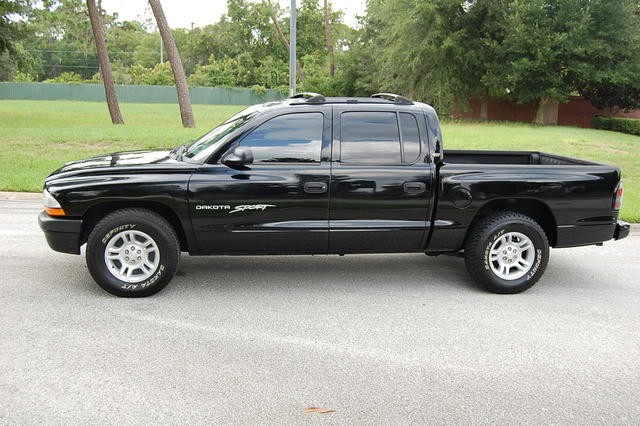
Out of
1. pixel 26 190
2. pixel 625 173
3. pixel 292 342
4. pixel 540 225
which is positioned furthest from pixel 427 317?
pixel 625 173

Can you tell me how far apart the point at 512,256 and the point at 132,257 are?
3449mm

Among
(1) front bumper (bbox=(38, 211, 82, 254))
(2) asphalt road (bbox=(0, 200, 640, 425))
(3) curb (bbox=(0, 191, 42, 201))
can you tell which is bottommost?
(2) asphalt road (bbox=(0, 200, 640, 425))

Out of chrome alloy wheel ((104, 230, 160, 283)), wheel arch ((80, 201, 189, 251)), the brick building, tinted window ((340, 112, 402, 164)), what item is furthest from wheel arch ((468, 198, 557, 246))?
the brick building

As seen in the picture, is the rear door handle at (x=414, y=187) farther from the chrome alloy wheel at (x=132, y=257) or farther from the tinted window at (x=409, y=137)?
the chrome alloy wheel at (x=132, y=257)

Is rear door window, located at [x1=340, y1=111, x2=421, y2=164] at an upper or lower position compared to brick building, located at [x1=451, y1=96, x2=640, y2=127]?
lower

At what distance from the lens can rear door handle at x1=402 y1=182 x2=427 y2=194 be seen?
5.49 m

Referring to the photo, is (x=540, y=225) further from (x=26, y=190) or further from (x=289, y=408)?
(x=26, y=190)

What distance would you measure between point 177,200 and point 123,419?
2.32 meters

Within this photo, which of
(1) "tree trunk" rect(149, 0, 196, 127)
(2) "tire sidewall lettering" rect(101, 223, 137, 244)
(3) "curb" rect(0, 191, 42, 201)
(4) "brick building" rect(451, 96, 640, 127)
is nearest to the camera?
(2) "tire sidewall lettering" rect(101, 223, 137, 244)

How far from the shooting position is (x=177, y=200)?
5.28 meters

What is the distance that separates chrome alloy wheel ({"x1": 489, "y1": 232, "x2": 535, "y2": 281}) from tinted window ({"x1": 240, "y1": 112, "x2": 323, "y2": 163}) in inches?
74.2

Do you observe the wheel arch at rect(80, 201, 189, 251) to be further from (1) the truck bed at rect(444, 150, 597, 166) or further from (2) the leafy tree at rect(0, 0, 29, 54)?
(2) the leafy tree at rect(0, 0, 29, 54)

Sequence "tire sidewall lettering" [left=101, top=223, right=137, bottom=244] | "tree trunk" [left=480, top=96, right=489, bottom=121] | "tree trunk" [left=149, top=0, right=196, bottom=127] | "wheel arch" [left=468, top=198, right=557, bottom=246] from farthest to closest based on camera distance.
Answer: "tree trunk" [left=480, top=96, right=489, bottom=121] → "tree trunk" [left=149, top=0, right=196, bottom=127] → "wheel arch" [left=468, top=198, right=557, bottom=246] → "tire sidewall lettering" [left=101, top=223, right=137, bottom=244]

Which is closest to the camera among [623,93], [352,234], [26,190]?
[352,234]
